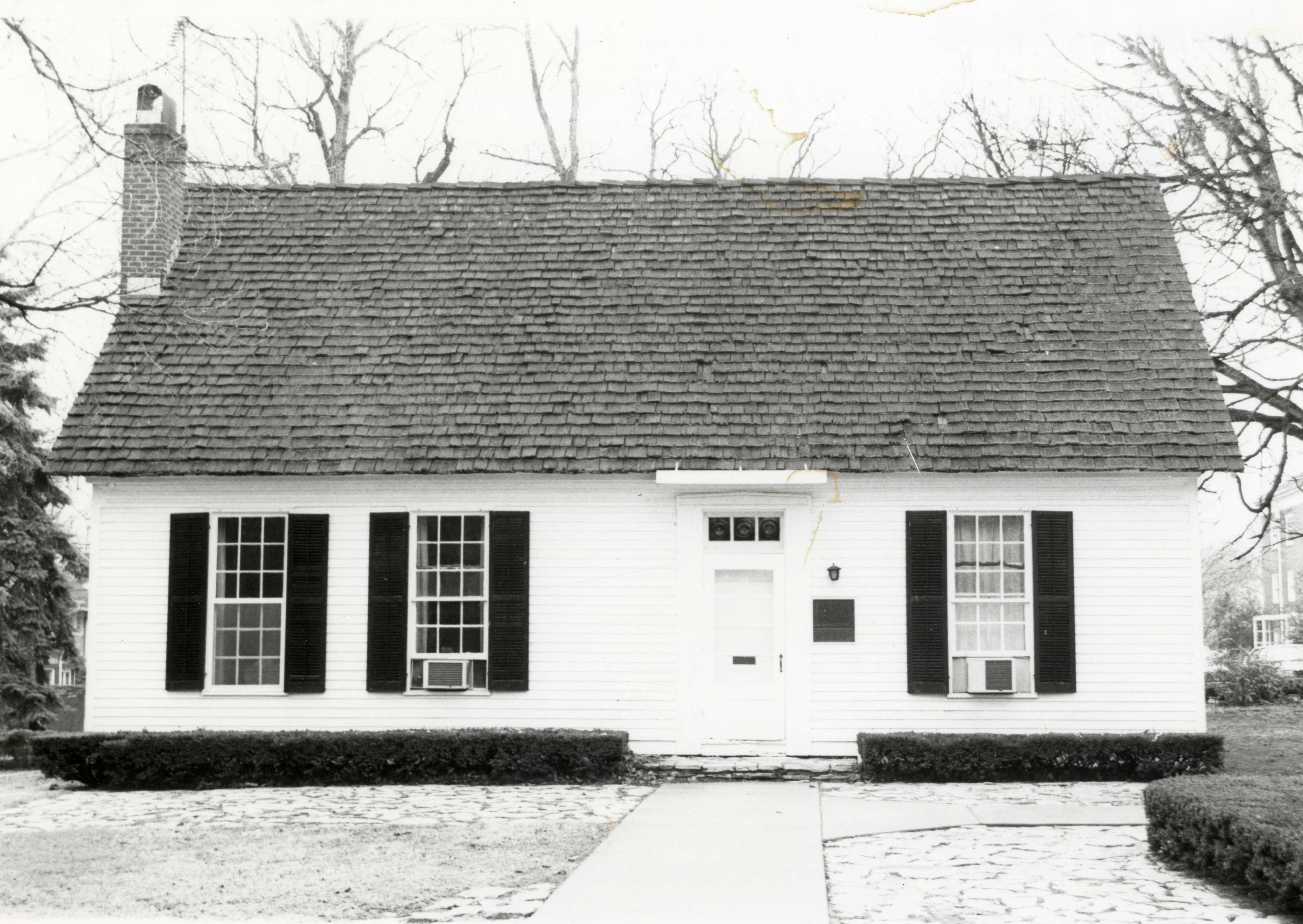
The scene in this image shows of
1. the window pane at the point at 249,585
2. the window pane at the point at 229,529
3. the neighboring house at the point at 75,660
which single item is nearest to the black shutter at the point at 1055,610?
the window pane at the point at 249,585

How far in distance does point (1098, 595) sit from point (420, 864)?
8.69 meters

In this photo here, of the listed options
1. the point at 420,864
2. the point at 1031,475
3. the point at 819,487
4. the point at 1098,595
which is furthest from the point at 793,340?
the point at 420,864

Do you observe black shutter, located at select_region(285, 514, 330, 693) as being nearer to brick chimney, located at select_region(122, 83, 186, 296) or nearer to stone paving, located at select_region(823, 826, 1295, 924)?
brick chimney, located at select_region(122, 83, 186, 296)

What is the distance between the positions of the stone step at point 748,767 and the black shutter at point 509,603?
1.65 metres

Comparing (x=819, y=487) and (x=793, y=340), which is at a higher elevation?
(x=793, y=340)

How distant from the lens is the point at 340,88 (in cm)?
2917

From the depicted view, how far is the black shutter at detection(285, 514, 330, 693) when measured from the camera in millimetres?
15547

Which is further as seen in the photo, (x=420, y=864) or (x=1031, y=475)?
(x=1031, y=475)

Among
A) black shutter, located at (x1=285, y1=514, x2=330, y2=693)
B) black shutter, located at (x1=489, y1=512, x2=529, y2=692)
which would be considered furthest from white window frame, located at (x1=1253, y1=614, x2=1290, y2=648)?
black shutter, located at (x1=285, y1=514, x2=330, y2=693)

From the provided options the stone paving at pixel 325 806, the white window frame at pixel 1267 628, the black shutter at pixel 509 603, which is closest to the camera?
the stone paving at pixel 325 806

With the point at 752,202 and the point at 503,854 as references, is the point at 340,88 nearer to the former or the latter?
the point at 752,202

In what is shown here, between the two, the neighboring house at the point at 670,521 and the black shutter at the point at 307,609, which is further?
the black shutter at the point at 307,609

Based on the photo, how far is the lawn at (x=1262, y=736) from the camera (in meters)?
15.7

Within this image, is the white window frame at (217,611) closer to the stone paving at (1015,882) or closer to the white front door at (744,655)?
the white front door at (744,655)
